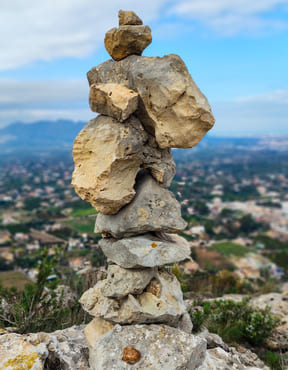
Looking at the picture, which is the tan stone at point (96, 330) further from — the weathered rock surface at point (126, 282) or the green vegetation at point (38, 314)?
the green vegetation at point (38, 314)

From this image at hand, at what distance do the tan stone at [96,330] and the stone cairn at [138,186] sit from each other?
2 cm

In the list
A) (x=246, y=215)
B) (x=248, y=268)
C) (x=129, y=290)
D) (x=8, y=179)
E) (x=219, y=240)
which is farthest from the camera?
(x=8, y=179)

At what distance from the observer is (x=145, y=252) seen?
17.0ft

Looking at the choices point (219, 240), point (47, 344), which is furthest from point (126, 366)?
point (219, 240)

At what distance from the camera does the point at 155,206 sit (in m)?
5.32

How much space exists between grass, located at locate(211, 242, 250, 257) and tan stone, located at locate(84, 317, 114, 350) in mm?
29190

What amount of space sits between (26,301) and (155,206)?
478cm

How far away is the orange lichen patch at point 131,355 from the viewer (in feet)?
15.6

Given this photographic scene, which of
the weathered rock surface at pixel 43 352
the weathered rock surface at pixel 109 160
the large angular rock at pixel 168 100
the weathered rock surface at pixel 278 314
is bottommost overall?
the weathered rock surface at pixel 278 314

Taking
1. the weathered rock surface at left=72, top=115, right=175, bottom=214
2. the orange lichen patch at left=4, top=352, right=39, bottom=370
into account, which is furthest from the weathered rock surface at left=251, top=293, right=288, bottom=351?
the orange lichen patch at left=4, top=352, right=39, bottom=370

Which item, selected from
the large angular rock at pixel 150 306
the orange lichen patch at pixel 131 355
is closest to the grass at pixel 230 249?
the large angular rock at pixel 150 306

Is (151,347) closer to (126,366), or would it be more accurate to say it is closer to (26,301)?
(126,366)

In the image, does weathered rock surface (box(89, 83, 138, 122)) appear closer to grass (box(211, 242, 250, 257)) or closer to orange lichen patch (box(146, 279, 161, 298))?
orange lichen patch (box(146, 279, 161, 298))

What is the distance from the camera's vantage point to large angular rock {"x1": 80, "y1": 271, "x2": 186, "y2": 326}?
5219mm
